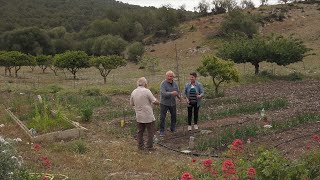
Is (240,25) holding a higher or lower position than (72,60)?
higher

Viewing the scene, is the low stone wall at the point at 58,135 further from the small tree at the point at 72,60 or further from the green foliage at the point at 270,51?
the small tree at the point at 72,60

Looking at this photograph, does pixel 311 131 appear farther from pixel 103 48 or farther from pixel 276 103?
pixel 103 48

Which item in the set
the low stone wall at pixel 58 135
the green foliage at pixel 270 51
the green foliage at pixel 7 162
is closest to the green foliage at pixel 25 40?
the green foliage at pixel 270 51

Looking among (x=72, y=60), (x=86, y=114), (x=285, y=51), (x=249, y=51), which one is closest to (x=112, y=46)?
(x=72, y=60)

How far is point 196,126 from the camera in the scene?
36.2ft

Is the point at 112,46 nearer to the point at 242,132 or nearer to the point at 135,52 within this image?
the point at 135,52

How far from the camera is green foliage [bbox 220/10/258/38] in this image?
171ft

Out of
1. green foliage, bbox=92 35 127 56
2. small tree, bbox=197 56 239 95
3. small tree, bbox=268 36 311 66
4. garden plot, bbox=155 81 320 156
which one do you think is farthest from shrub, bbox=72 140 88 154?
green foliage, bbox=92 35 127 56

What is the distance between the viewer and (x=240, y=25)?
52.4m

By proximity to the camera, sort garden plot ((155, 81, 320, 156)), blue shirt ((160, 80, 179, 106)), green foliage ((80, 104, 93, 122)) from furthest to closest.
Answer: green foliage ((80, 104, 93, 122)) < blue shirt ((160, 80, 179, 106)) < garden plot ((155, 81, 320, 156))

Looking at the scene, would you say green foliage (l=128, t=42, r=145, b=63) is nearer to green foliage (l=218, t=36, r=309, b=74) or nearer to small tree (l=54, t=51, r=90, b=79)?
small tree (l=54, t=51, r=90, b=79)

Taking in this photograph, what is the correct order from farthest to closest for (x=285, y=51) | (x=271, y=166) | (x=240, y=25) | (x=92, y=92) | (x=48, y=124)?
(x=240, y=25)
(x=285, y=51)
(x=92, y=92)
(x=48, y=124)
(x=271, y=166)

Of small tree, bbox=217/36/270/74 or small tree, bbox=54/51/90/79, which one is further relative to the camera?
small tree, bbox=54/51/90/79

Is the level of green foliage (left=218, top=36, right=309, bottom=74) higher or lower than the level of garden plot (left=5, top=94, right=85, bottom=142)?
higher
